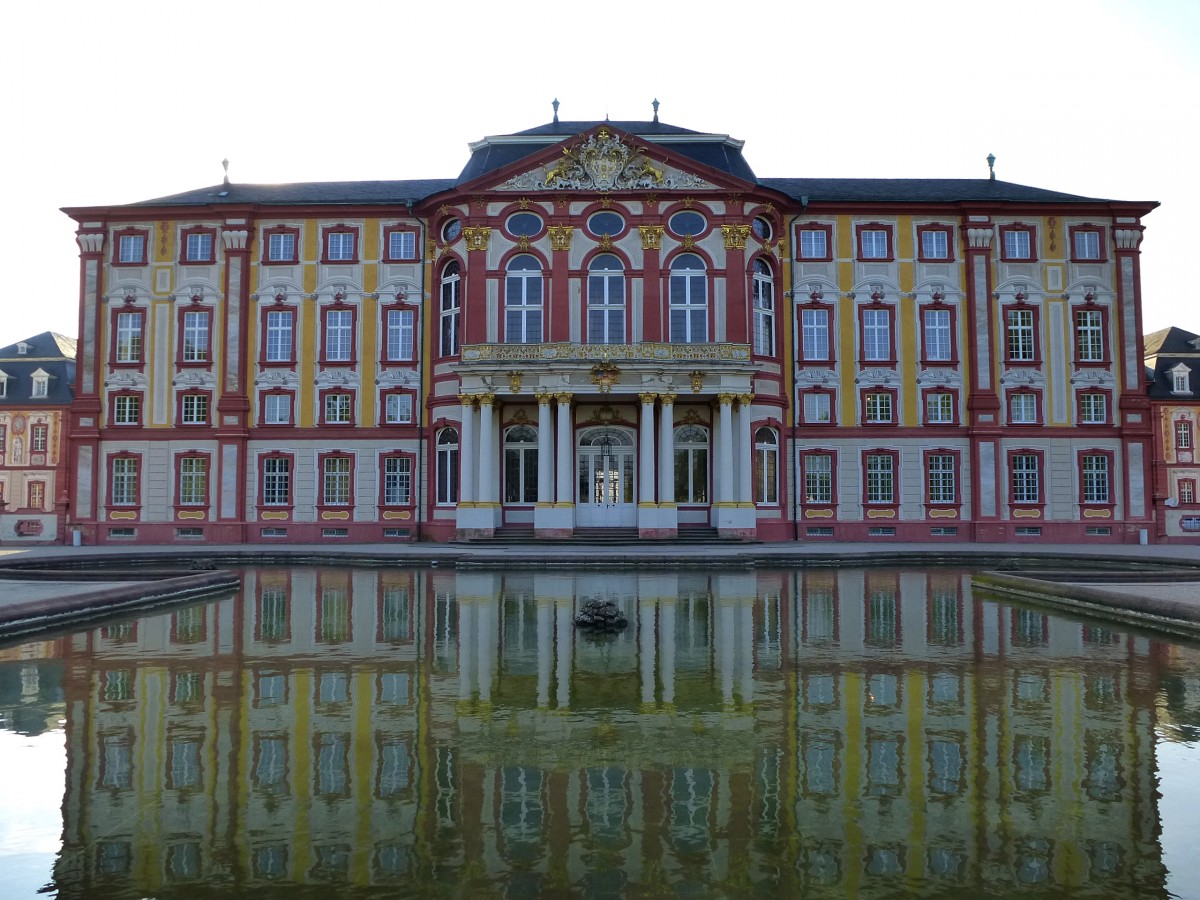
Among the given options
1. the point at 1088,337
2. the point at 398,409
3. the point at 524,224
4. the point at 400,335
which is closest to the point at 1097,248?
the point at 1088,337

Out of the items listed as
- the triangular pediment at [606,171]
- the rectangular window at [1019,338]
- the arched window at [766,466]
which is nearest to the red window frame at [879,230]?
the rectangular window at [1019,338]

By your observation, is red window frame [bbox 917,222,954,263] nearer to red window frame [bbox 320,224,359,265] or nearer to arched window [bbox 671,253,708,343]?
arched window [bbox 671,253,708,343]

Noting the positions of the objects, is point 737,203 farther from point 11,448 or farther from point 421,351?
point 11,448

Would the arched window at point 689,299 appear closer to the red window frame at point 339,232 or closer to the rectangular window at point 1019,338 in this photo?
the rectangular window at point 1019,338

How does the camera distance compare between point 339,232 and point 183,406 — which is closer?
point 183,406

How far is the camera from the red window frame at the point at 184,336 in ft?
136

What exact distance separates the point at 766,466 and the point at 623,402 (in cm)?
691

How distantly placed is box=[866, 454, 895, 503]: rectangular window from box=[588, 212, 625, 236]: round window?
15.3 m

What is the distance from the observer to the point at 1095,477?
41312 millimetres

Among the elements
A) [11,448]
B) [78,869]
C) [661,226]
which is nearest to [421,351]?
[661,226]

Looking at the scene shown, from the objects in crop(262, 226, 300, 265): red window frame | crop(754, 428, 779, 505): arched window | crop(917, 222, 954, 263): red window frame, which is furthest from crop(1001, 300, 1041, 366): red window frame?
crop(262, 226, 300, 265): red window frame

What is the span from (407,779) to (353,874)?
168cm

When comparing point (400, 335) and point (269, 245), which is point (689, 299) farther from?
point (269, 245)

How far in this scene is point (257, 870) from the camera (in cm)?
566
